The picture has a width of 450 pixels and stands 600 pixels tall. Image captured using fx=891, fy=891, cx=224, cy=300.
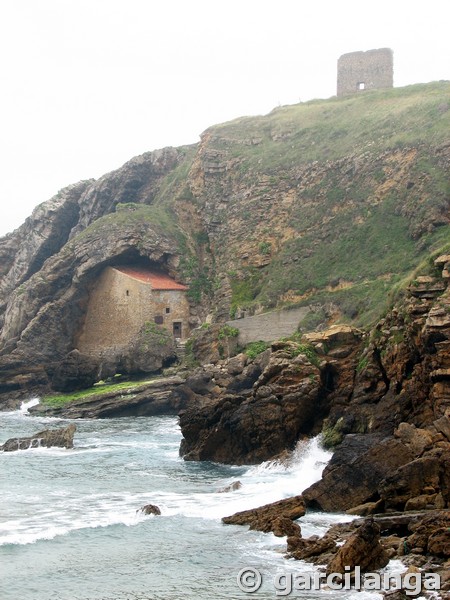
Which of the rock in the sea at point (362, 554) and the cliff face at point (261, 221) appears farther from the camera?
the cliff face at point (261, 221)

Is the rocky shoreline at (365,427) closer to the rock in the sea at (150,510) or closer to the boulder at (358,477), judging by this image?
the boulder at (358,477)

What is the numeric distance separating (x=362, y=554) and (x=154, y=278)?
210 feet

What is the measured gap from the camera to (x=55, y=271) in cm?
8675

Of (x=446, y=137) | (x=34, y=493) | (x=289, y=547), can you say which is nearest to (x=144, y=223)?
(x=446, y=137)

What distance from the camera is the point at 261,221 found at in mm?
84188

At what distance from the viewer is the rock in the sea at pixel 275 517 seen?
2733 centimetres

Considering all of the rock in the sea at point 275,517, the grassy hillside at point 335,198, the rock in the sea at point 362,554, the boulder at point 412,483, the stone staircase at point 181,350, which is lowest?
the rock in the sea at point 275,517

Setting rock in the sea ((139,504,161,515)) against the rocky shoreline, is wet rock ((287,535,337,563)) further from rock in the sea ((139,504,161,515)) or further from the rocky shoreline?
rock in the sea ((139,504,161,515))

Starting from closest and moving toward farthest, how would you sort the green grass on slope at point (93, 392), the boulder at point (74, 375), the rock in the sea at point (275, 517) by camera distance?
the rock in the sea at point (275, 517) → the green grass on slope at point (93, 392) → the boulder at point (74, 375)

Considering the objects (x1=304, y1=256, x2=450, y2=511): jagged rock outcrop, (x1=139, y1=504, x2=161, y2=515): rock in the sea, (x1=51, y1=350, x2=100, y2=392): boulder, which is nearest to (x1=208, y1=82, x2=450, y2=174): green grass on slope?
(x1=51, y1=350, x2=100, y2=392): boulder

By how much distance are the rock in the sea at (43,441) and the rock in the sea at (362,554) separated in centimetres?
2958

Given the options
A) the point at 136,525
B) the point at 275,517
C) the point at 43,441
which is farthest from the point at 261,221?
the point at 275,517

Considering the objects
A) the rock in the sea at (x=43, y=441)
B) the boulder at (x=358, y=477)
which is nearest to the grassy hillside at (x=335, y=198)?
the rock in the sea at (x=43, y=441)

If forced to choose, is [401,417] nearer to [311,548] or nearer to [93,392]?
[311,548]
